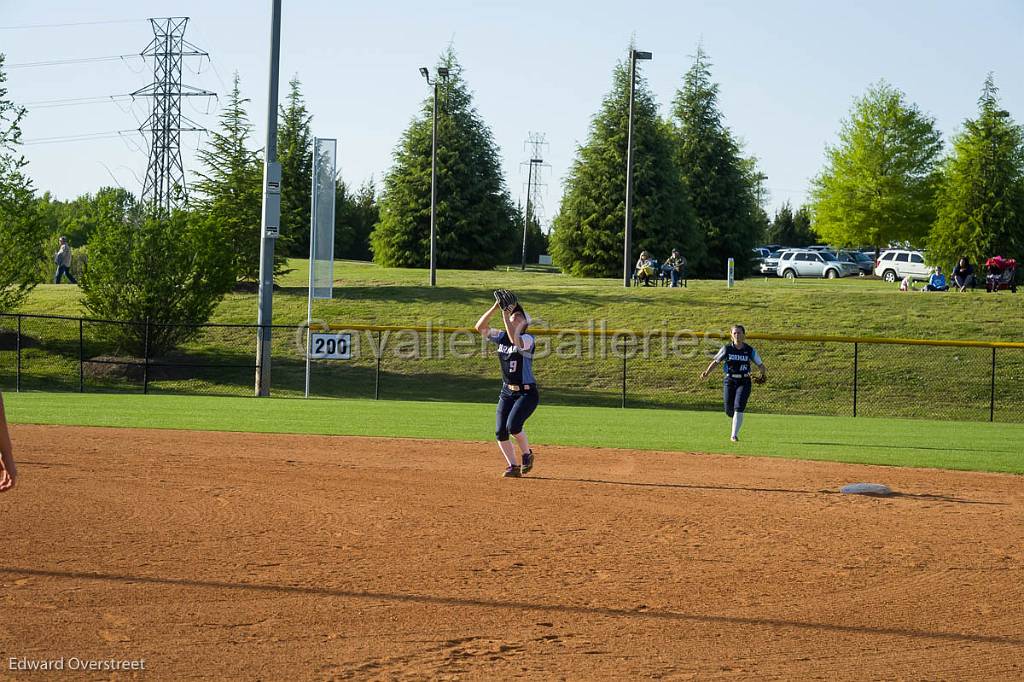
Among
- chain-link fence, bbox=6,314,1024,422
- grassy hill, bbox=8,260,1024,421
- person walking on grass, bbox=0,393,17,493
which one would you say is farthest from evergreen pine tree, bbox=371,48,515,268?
person walking on grass, bbox=0,393,17,493

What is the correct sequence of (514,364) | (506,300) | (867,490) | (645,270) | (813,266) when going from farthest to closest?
(813,266) < (645,270) < (867,490) < (514,364) < (506,300)

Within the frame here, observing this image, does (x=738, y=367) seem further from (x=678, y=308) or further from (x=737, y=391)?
(x=678, y=308)

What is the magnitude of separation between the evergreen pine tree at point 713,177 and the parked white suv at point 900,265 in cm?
732

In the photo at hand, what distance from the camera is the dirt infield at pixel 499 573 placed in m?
6.27

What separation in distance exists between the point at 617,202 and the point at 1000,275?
2015 centimetres

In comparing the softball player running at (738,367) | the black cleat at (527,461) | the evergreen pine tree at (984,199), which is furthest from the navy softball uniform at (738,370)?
the evergreen pine tree at (984,199)

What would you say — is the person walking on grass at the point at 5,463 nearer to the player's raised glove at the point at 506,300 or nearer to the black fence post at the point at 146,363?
the player's raised glove at the point at 506,300

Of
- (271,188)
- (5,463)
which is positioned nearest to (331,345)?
(271,188)

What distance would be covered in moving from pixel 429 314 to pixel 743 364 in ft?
69.9

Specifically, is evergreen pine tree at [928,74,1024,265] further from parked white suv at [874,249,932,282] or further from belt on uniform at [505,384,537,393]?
belt on uniform at [505,384,537,393]

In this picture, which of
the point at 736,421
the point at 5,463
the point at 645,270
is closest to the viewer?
the point at 5,463

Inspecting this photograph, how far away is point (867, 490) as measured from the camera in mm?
12320

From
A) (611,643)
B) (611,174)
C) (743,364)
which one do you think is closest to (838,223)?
(611,174)

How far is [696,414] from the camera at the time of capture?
23453 millimetres
